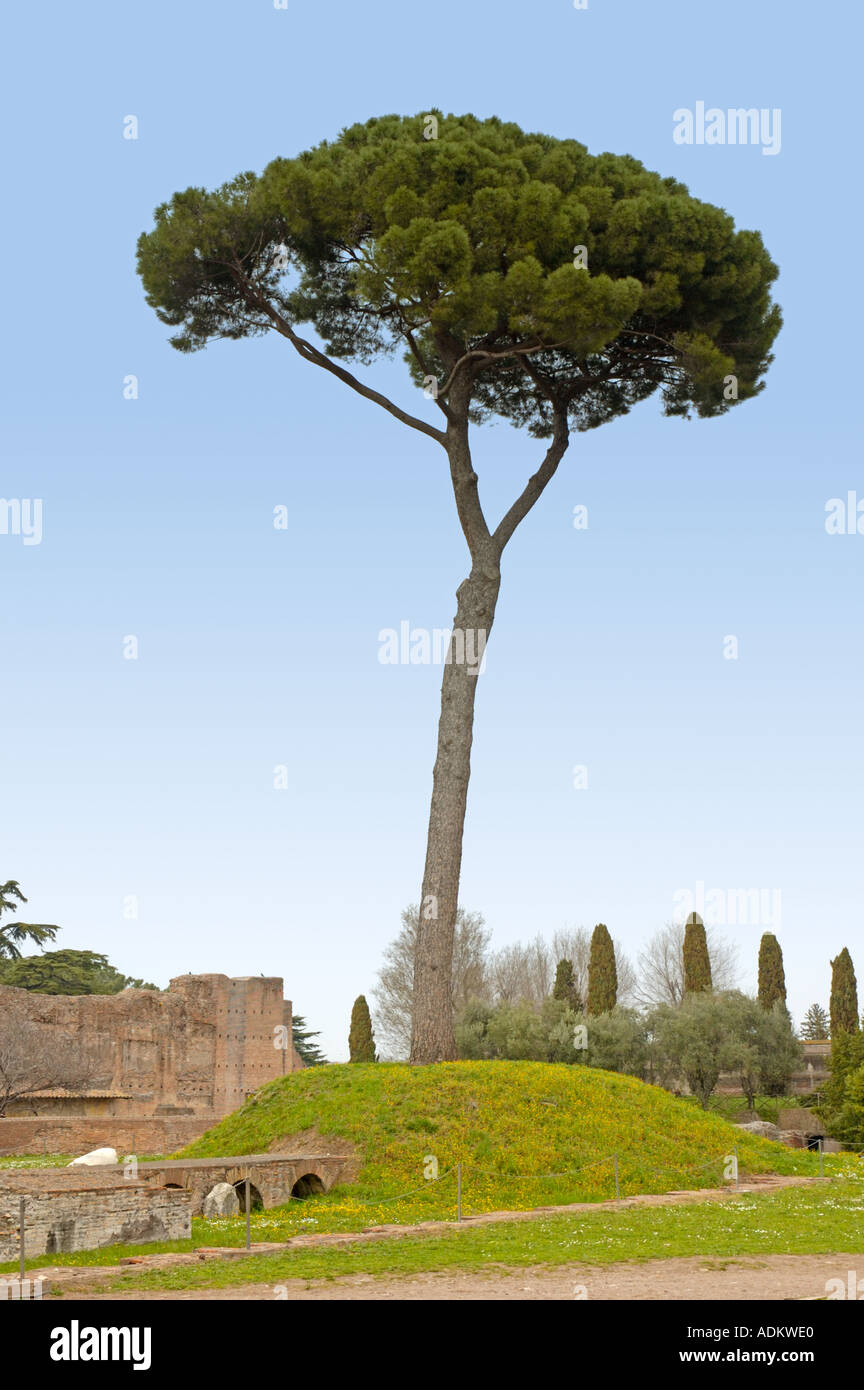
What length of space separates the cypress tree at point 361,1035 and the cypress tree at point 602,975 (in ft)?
24.6

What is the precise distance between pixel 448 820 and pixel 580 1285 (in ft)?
33.6

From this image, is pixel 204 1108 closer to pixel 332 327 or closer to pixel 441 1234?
pixel 332 327

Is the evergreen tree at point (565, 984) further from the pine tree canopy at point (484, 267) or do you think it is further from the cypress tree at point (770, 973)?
the pine tree canopy at point (484, 267)

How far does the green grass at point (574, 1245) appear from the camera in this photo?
29.9 ft

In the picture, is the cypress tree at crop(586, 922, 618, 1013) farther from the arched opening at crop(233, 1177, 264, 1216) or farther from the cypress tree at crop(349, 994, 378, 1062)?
the arched opening at crop(233, 1177, 264, 1216)

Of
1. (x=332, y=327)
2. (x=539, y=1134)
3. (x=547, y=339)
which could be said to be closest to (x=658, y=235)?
(x=547, y=339)

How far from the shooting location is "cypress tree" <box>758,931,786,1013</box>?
3772cm

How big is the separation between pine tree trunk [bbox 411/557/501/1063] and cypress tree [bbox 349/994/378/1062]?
22988mm

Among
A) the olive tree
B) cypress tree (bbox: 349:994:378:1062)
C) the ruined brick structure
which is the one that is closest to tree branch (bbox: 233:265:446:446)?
the olive tree

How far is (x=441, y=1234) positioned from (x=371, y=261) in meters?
13.7

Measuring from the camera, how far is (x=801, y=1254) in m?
10.0

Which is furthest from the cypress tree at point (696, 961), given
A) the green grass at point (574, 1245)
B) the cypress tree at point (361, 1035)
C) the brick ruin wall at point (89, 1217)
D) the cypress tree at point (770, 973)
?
the brick ruin wall at point (89, 1217)

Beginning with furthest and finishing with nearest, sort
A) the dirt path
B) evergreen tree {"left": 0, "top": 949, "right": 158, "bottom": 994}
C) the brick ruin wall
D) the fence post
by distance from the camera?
evergreen tree {"left": 0, "top": 949, "right": 158, "bottom": 994}
the brick ruin wall
the fence post
the dirt path
